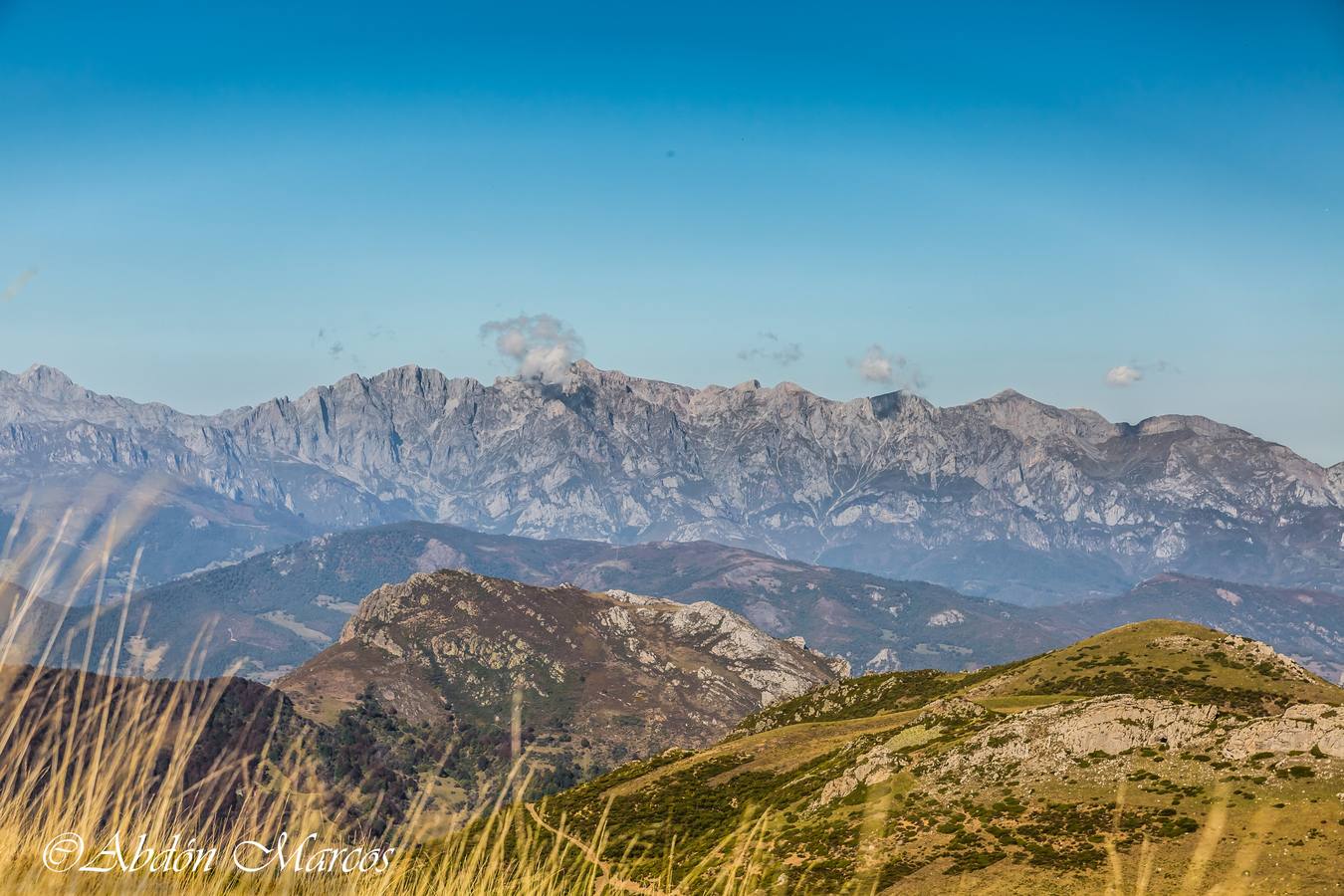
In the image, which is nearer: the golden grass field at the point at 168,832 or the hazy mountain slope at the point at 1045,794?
the golden grass field at the point at 168,832

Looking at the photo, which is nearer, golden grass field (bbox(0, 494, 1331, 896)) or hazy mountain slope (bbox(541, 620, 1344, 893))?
golden grass field (bbox(0, 494, 1331, 896))

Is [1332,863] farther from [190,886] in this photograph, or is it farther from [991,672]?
[991,672]

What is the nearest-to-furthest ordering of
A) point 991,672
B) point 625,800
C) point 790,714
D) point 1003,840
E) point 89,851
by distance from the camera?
point 89,851 → point 1003,840 → point 625,800 → point 991,672 → point 790,714

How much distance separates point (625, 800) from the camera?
95.9 meters

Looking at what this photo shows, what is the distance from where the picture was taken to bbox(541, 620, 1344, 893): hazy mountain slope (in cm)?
4353

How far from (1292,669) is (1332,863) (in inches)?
2789

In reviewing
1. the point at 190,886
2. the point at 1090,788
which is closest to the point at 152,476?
the point at 190,886

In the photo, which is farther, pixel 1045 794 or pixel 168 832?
pixel 1045 794

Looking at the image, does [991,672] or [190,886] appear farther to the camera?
[991,672]

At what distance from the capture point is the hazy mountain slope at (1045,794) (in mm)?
43531

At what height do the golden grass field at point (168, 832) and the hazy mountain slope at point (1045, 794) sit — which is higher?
the golden grass field at point (168, 832)

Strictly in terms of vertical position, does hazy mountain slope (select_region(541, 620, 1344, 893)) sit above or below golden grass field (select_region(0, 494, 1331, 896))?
below

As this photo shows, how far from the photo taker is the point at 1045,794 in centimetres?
5900

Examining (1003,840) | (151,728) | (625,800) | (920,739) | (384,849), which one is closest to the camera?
(151,728)
